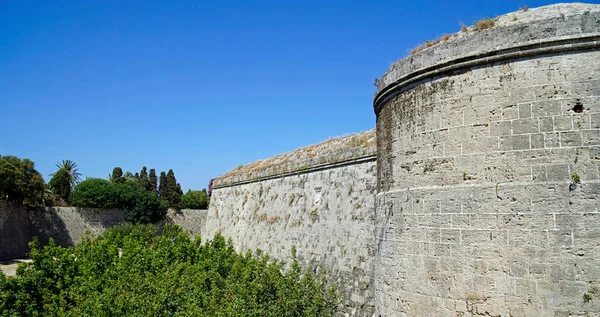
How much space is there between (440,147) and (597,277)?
195cm

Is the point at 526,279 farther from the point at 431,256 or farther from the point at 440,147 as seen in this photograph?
the point at 440,147

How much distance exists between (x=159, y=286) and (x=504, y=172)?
7255 mm

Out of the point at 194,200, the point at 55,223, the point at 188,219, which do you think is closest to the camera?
the point at 55,223

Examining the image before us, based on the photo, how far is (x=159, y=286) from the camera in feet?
30.9

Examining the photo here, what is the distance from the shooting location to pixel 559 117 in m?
4.52

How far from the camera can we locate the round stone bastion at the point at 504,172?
173 inches

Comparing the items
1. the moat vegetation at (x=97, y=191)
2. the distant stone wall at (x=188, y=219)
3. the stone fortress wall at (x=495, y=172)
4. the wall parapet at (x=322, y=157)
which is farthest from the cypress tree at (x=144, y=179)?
the stone fortress wall at (x=495, y=172)

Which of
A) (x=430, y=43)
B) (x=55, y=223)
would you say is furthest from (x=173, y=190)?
(x=430, y=43)

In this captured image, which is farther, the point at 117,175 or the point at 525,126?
the point at 117,175

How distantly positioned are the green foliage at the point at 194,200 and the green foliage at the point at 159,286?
2592 centimetres

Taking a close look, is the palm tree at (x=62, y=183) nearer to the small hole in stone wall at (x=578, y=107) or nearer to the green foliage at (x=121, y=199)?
the green foliage at (x=121, y=199)

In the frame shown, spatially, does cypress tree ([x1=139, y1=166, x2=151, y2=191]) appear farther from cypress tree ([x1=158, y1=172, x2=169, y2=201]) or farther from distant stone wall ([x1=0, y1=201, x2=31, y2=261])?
distant stone wall ([x1=0, y1=201, x2=31, y2=261])

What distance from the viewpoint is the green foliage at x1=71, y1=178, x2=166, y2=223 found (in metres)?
30.7

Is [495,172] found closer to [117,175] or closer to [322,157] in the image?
[322,157]
